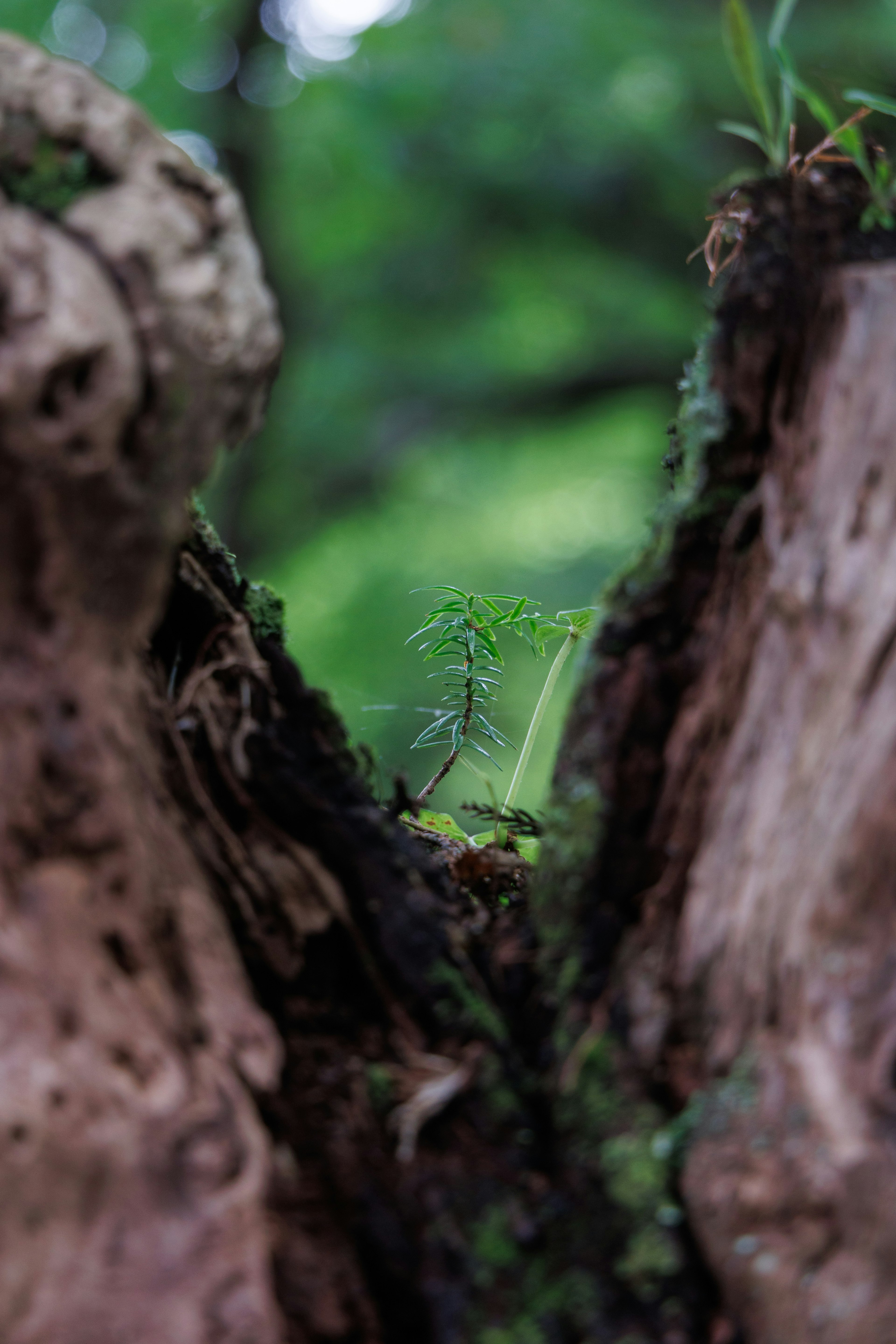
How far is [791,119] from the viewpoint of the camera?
801 mm

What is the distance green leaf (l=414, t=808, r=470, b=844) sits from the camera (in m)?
1.48

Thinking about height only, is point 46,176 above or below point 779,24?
below

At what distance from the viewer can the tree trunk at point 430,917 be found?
0.64 m

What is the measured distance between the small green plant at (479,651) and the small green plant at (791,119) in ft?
2.10

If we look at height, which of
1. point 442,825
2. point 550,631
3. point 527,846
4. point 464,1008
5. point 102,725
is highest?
point 550,631

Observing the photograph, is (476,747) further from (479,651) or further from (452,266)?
(452,266)

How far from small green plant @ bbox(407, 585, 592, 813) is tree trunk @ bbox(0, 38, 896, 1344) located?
0.46 metres

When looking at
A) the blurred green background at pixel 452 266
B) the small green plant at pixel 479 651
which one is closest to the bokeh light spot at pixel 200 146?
the blurred green background at pixel 452 266

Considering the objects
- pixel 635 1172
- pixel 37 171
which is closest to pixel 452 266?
pixel 37 171

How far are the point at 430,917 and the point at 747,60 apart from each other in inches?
33.6

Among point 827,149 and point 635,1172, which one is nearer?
point 635,1172

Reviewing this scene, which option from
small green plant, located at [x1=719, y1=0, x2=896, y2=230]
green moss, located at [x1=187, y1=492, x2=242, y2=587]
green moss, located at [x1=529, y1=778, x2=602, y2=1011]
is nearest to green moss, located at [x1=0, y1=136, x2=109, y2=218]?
green moss, located at [x1=187, y1=492, x2=242, y2=587]

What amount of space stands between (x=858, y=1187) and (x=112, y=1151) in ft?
1.78

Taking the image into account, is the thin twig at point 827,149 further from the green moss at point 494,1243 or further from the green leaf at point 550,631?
the green moss at point 494,1243
